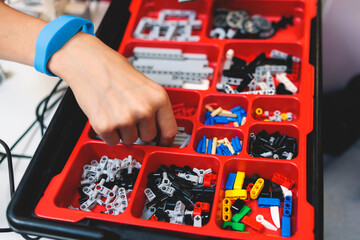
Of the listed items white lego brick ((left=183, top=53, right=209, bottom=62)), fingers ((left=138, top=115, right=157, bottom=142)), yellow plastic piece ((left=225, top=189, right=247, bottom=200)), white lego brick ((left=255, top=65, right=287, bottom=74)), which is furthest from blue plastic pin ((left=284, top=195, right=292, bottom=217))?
white lego brick ((left=183, top=53, right=209, bottom=62))

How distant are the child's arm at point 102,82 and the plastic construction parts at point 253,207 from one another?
0.88 ft

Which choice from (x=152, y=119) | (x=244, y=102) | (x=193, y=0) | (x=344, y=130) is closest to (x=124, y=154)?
(x=152, y=119)

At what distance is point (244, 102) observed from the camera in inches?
46.9

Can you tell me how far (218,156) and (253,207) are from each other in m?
0.18

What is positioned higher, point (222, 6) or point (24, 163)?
point (222, 6)

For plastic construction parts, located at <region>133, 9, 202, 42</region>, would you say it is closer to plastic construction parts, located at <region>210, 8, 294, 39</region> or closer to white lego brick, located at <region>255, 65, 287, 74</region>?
plastic construction parts, located at <region>210, 8, 294, 39</region>

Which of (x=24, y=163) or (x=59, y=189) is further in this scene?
(x=24, y=163)

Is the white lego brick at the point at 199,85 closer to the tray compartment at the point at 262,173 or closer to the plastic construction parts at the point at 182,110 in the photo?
the plastic construction parts at the point at 182,110

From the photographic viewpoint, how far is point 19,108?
4.37ft

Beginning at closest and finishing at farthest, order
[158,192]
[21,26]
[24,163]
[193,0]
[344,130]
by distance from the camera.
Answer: [21,26] < [158,192] < [24,163] < [193,0] < [344,130]

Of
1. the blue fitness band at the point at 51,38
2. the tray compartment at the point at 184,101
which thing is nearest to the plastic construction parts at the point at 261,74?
the tray compartment at the point at 184,101

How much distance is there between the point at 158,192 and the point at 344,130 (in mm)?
1183

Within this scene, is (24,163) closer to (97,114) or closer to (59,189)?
(59,189)

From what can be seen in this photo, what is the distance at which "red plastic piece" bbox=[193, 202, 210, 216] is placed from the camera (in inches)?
37.3
